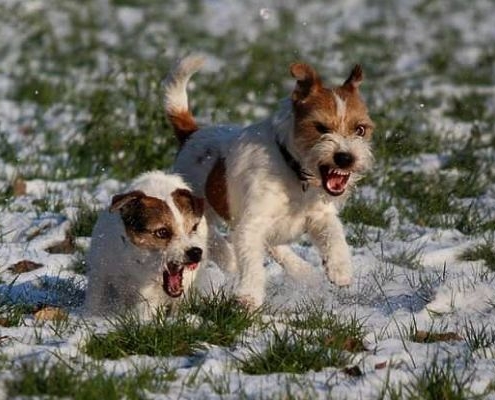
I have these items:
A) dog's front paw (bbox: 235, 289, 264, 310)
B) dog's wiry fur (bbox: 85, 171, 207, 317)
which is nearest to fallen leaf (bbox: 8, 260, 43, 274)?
dog's wiry fur (bbox: 85, 171, 207, 317)

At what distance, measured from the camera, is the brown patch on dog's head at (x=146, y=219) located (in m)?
4.95

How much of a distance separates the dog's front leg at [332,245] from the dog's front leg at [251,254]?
0.30 m

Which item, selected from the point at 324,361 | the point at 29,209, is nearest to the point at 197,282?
the point at 324,361

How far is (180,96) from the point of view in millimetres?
6402

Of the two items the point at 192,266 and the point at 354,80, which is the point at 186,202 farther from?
the point at 354,80

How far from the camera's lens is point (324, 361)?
402 centimetres

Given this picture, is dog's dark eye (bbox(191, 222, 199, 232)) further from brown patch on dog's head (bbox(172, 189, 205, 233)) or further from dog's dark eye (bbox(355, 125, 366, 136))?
dog's dark eye (bbox(355, 125, 366, 136))

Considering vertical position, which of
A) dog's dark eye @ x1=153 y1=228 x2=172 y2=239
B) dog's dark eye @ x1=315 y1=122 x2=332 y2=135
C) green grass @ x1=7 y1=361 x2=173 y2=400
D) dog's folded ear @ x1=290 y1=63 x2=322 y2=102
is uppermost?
dog's folded ear @ x1=290 y1=63 x2=322 y2=102

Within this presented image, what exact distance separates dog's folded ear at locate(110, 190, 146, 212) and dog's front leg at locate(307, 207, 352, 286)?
1.01 metres

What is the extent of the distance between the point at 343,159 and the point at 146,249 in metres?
1.02

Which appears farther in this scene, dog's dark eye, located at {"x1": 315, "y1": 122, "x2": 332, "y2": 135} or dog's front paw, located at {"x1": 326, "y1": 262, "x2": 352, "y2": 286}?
dog's front paw, located at {"x1": 326, "y1": 262, "x2": 352, "y2": 286}

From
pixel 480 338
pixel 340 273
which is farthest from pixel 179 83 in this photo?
pixel 480 338

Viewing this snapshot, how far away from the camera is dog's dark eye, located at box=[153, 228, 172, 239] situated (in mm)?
4945

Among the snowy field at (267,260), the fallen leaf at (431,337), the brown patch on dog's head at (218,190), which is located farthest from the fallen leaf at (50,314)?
the fallen leaf at (431,337)
